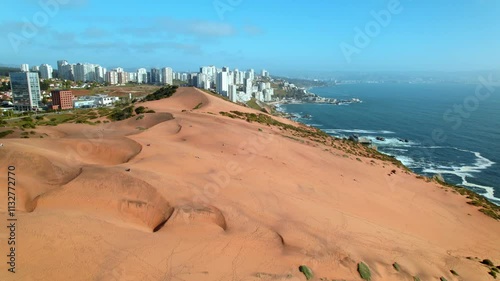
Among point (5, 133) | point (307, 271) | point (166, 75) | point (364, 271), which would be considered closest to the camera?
point (307, 271)

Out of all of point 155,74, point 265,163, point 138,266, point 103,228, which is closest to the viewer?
point 138,266

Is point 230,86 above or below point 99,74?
below

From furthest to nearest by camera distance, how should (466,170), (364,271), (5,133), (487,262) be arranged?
(466,170)
(5,133)
(487,262)
(364,271)

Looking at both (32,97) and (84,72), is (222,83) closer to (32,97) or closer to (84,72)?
(32,97)

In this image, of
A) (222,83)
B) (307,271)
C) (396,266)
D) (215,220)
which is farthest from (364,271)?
(222,83)

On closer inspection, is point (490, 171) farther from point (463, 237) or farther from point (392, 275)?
point (392, 275)

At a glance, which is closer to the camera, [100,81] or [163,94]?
[163,94]

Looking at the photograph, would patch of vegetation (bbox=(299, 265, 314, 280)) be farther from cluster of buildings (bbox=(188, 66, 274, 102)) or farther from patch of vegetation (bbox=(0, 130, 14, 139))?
cluster of buildings (bbox=(188, 66, 274, 102))

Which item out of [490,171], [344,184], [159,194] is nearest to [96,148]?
[159,194]
